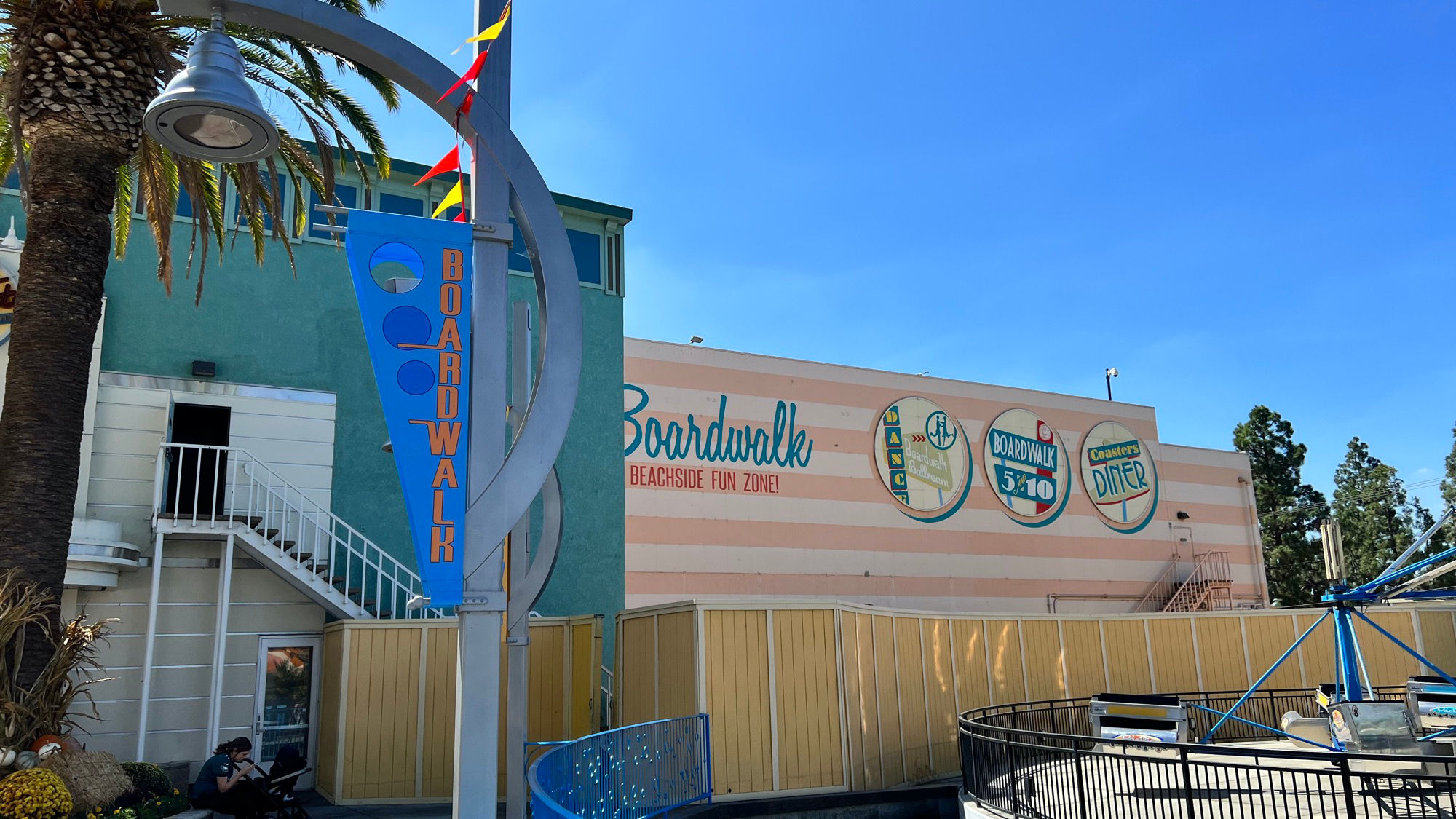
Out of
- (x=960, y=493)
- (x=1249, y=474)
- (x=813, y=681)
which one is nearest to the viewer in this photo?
(x=813, y=681)

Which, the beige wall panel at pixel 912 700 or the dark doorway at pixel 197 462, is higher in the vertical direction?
the dark doorway at pixel 197 462

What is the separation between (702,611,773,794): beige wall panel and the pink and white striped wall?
816 centimetres

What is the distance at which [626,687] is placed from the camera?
48.8ft

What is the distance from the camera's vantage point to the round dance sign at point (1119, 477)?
29.7 m

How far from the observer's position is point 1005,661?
1844cm

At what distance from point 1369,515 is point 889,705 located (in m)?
49.4

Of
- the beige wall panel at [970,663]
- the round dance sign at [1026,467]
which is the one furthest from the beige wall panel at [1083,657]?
the round dance sign at [1026,467]

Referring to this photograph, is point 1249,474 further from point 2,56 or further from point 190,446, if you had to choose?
point 2,56

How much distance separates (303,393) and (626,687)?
8184 mm

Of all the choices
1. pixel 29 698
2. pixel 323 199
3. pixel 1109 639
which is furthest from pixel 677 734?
pixel 1109 639

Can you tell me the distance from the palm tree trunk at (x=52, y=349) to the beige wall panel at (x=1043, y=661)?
15.3 metres

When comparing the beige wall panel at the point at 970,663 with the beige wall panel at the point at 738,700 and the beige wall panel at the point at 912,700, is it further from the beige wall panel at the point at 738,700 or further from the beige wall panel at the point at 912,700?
the beige wall panel at the point at 738,700

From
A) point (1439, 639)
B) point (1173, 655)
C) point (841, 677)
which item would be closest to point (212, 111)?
point (841, 677)

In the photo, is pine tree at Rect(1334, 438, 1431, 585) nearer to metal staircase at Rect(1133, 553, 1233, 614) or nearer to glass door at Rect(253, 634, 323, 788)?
metal staircase at Rect(1133, 553, 1233, 614)
